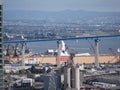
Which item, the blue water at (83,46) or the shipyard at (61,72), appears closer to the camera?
the shipyard at (61,72)

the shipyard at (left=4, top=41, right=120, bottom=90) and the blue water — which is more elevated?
the blue water

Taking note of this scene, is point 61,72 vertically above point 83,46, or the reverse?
point 83,46

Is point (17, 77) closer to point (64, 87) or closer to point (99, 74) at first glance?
point (99, 74)

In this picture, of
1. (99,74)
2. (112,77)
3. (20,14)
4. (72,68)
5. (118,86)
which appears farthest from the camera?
(20,14)

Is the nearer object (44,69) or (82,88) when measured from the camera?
(82,88)

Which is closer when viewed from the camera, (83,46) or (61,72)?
(61,72)

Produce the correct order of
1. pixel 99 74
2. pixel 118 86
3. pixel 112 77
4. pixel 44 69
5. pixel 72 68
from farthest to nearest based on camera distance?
pixel 44 69
pixel 99 74
pixel 112 77
pixel 118 86
pixel 72 68

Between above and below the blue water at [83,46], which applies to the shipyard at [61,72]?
below

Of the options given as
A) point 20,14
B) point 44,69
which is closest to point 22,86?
point 44,69

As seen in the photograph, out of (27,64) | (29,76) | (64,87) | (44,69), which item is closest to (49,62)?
(27,64)

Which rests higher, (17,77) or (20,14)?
(20,14)

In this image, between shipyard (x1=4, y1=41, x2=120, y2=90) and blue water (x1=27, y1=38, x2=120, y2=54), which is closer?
shipyard (x1=4, y1=41, x2=120, y2=90)
